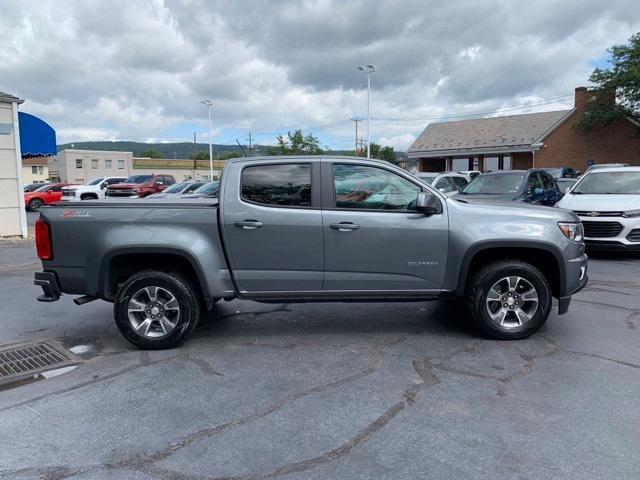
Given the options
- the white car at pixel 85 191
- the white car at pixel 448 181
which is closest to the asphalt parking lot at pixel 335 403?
the white car at pixel 448 181

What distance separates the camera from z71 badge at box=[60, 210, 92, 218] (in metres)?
5.03

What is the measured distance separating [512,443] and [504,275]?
7.17ft

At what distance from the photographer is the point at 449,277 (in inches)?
205

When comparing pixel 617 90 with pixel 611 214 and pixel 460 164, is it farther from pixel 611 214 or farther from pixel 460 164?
pixel 611 214

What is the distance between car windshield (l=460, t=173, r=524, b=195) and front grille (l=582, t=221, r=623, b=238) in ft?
7.14

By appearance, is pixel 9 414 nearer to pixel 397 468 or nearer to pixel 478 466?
pixel 397 468

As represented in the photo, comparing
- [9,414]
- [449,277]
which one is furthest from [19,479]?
[449,277]

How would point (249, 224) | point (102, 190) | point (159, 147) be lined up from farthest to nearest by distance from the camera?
1. point (159, 147)
2. point (102, 190)
3. point (249, 224)

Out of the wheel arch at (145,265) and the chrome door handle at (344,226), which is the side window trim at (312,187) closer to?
the chrome door handle at (344,226)

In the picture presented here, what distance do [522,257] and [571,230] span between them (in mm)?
536

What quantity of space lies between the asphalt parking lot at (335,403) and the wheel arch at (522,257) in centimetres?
60

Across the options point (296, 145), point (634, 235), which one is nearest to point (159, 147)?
point (296, 145)

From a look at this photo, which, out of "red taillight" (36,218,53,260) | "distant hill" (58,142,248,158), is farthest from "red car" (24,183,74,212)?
"distant hill" (58,142,248,158)

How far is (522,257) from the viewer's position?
540cm
